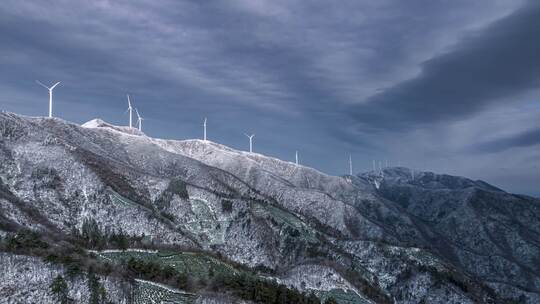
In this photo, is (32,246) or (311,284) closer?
(32,246)

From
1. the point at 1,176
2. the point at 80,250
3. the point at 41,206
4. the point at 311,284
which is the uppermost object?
the point at 1,176

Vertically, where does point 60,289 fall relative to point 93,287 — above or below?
below

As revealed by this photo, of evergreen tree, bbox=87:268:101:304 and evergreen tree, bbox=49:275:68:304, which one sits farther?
evergreen tree, bbox=87:268:101:304

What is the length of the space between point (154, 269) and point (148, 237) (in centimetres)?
6134

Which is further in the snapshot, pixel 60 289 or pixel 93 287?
pixel 93 287

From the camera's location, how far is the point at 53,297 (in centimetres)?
9938

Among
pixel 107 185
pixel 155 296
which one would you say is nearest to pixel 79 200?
pixel 107 185

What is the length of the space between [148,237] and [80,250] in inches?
2406

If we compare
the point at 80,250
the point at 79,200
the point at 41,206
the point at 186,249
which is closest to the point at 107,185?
the point at 79,200

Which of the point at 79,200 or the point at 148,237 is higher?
the point at 79,200

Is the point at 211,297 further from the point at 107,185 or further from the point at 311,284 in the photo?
the point at 107,185

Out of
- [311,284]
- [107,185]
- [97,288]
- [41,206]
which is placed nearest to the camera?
[97,288]

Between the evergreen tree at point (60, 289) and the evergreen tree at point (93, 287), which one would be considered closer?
the evergreen tree at point (60, 289)

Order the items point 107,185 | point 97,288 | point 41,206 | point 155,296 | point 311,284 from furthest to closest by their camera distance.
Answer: point 107,185, point 311,284, point 41,206, point 155,296, point 97,288
